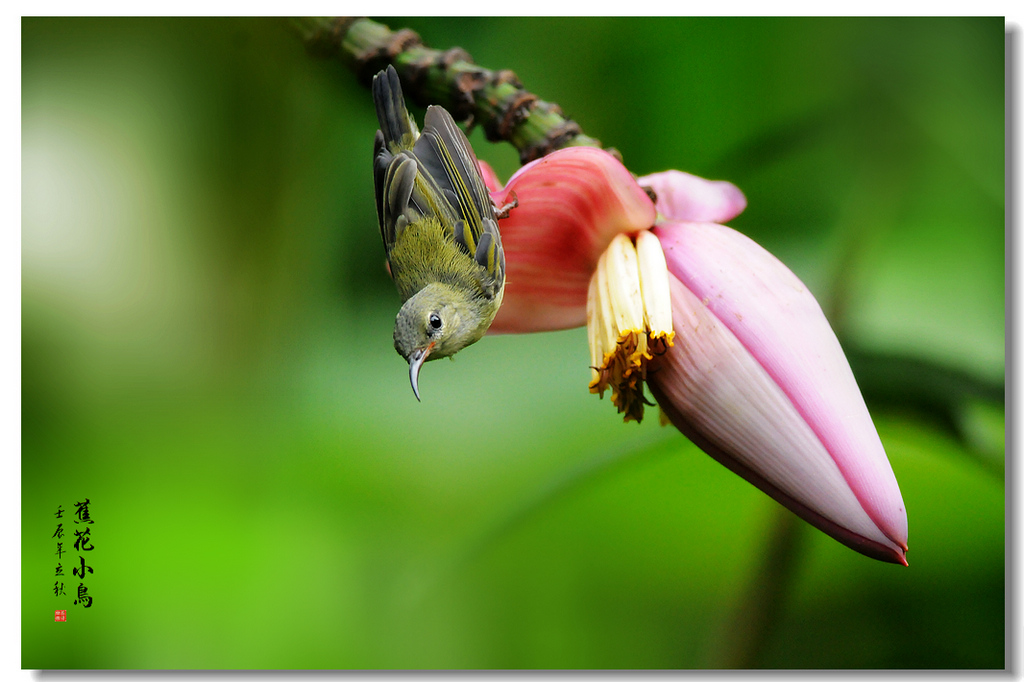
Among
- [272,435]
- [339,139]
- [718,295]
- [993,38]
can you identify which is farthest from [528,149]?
[993,38]

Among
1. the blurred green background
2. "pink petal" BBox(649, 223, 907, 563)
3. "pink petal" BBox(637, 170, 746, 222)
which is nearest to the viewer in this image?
"pink petal" BBox(649, 223, 907, 563)

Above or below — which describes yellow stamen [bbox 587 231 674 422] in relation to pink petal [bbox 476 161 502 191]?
below

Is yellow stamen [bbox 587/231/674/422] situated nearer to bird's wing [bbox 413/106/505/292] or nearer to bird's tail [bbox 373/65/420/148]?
bird's wing [bbox 413/106/505/292]

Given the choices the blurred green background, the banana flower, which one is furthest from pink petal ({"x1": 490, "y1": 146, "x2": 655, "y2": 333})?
the blurred green background

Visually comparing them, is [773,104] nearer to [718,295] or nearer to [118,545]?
[718,295]

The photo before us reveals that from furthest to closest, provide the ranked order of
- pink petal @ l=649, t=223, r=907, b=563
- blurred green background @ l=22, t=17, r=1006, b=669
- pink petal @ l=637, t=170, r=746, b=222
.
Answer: blurred green background @ l=22, t=17, r=1006, b=669, pink petal @ l=637, t=170, r=746, b=222, pink petal @ l=649, t=223, r=907, b=563

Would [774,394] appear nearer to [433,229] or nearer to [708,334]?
[708,334]

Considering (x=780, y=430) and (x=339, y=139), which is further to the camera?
(x=339, y=139)
